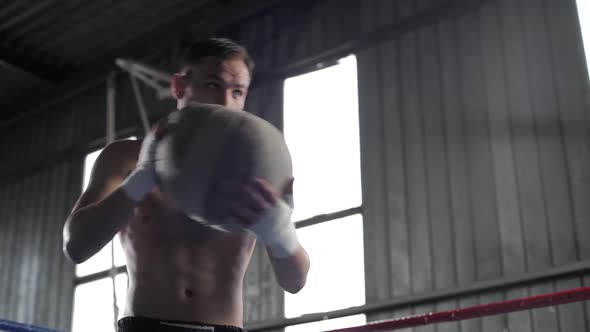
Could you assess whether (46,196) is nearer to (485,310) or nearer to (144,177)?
(485,310)

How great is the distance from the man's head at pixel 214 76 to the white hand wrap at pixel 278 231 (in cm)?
25

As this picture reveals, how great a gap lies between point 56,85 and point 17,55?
0.55 meters

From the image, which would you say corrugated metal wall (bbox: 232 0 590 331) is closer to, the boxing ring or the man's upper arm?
the boxing ring

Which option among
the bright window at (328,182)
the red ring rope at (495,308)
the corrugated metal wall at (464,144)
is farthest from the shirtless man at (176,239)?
the bright window at (328,182)

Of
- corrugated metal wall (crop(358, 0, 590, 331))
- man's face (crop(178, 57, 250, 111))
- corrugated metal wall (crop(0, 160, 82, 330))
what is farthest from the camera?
corrugated metal wall (crop(0, 160, 82, 330))

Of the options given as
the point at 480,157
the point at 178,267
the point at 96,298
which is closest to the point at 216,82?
the point at 178,267

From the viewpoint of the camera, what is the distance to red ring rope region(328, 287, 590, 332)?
1854mm

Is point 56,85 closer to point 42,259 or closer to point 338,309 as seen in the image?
point 42,259

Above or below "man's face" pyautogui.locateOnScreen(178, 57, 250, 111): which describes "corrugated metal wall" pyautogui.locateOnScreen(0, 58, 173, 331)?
above

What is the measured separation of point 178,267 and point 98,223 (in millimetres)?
175

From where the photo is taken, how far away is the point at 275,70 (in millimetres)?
5566

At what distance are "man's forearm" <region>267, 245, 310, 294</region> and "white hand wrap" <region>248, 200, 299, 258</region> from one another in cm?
3

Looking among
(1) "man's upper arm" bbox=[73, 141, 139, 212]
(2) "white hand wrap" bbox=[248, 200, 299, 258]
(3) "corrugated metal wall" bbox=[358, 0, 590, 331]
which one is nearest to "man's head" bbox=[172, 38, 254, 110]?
(1) "man's upper arm" bbox=[73, 141, 139, 212]

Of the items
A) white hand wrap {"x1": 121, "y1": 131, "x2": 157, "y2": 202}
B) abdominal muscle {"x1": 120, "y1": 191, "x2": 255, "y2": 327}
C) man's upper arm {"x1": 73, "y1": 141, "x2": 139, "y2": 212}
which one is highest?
man's upper arm {"x1": 73, "y1": 141, "x2": 139, "y2": 212}
